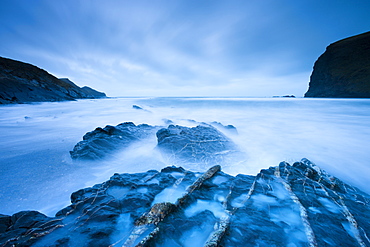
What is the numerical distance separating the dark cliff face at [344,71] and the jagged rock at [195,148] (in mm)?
48690

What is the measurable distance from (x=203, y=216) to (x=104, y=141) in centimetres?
371

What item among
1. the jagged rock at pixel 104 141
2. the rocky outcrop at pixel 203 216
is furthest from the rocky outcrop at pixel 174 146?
the rocky outcrop at pixel 203 216

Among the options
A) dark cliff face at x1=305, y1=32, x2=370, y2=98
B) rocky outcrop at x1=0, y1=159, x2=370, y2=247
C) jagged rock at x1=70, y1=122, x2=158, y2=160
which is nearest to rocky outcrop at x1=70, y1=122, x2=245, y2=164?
jagged rock at x1=70, y1=122, x2=158, y2=160

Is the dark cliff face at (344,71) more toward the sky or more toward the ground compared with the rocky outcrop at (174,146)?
more toward the sky

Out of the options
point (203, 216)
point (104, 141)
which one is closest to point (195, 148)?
point (203, 216)

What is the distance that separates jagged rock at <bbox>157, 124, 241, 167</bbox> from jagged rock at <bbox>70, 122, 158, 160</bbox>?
3.74 ft

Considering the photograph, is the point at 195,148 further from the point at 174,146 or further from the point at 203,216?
the point at 203,216

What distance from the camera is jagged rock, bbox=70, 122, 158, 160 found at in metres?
3.60

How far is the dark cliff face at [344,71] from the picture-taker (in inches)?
1359

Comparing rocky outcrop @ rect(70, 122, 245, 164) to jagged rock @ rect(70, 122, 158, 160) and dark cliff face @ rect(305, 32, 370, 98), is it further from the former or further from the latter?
dark cliff face @ rect(305, 32, 370, 98)

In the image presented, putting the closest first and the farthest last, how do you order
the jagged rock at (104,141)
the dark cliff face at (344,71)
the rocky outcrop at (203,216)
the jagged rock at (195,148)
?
1. the rocky outcrop at (203,216)
2. the jagged rock at (104,141)
3. the jagged rock at (195,148)
4. the dark cliff face at (344,71)

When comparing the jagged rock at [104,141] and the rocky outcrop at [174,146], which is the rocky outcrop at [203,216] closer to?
the rocky outcrop at [174,146]

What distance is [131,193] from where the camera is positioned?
6.40 feet

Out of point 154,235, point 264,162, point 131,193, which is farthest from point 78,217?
point 264,162
